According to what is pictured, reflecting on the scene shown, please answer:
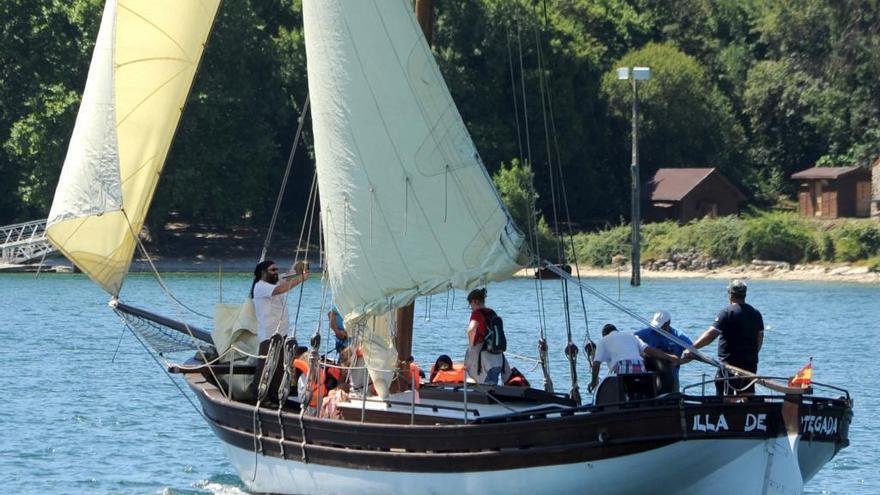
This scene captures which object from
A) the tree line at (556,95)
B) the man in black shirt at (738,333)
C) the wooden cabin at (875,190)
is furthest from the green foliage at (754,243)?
the man in black shirt at (738,333)

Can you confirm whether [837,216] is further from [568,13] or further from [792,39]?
[568,13]

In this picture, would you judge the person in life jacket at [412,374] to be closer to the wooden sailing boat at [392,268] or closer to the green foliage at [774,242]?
the wooden sailing boat at [392,268]

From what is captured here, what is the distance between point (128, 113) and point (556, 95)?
65497mm

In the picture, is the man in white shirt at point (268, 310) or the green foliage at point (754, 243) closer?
the man in white shirt at point (268, 310)

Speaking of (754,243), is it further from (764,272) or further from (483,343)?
(483,343)

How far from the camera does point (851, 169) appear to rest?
86312 millimetres

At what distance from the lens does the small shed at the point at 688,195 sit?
280 ft

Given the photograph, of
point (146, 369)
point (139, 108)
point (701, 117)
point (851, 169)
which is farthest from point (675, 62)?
point (139, 108)

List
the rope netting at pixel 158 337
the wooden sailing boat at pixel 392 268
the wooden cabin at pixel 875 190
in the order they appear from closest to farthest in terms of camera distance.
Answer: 1. the wooden sailing boat at pixel 392 268
2. the rope netting at pixel 158 337
3. the wooden cabin at pixel 875 190

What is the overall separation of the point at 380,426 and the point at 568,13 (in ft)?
263

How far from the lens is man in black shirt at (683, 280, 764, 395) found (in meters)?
18.0

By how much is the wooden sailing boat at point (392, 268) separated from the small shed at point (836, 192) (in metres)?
69.5

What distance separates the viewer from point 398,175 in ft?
57.7

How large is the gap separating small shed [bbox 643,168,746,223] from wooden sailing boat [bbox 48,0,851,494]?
67.0 m
